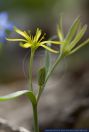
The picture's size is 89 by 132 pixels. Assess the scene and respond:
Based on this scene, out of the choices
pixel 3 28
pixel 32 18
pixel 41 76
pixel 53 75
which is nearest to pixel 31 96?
pixel 41 76

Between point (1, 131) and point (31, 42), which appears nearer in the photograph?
point (31, 42)

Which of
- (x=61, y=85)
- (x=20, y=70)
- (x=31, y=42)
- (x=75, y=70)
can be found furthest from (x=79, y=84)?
(x=31, y=42)

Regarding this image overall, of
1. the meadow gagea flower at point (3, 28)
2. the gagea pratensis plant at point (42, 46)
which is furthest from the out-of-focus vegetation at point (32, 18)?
the gagea pratensis plant at point (42, 46)

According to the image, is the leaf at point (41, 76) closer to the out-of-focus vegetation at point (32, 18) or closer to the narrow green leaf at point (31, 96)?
the narrow green leaf at point (31, 96)

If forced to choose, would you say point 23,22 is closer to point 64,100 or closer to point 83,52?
point 83,52

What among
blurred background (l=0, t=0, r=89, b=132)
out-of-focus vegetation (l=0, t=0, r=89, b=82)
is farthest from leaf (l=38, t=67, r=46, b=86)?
out-of-focus vegetation (l=0, t=0, r=89, b=82)

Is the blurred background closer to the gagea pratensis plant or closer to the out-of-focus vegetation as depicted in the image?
the out-of-focus vegetation

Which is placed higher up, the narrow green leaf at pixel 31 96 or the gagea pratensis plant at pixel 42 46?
the gagea pratensis plant at pixel 42 46

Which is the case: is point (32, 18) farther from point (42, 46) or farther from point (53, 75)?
point (42, 46)
